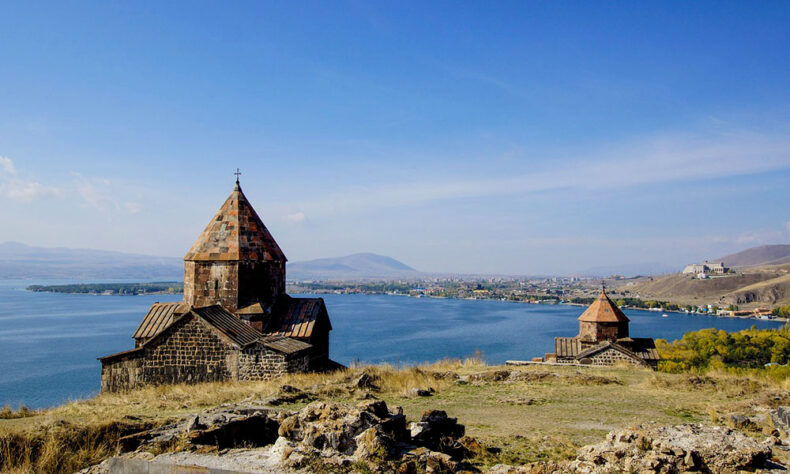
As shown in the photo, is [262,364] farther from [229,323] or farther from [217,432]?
[217,432]

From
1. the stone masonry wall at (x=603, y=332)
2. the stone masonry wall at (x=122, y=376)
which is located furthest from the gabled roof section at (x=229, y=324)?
the stone masonry wall at (x=603, y=332)

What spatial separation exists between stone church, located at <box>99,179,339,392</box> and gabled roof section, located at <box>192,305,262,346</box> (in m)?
0.03

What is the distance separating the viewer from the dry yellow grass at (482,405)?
5.17 meters

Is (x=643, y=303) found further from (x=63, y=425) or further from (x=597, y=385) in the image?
(x=63, y=425)

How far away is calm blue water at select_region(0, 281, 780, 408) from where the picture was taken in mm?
33625

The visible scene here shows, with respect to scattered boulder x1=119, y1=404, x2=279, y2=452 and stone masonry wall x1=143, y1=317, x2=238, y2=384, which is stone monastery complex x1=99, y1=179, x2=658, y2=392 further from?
scattered boulder x1=119, y1=404, x2=279, y2=452

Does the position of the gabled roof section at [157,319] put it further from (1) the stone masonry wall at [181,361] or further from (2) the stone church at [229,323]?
(1) the stone masonry wall at [181,361]

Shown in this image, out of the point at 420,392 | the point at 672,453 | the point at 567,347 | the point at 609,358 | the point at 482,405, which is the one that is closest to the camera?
the point at 672,453

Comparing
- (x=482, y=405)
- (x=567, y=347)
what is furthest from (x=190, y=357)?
(x=567, y=347)

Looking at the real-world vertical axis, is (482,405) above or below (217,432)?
below

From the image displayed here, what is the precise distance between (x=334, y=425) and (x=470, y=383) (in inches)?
284

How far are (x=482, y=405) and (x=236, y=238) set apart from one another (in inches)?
298

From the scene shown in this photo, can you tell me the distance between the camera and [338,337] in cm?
5744

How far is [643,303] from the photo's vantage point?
11488cm
